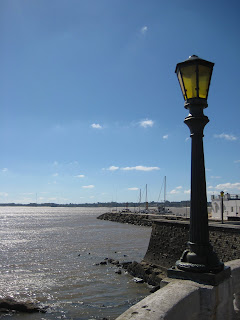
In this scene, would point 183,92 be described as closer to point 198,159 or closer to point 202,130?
point 202,130

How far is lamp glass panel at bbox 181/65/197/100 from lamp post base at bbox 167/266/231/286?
69.7 inches

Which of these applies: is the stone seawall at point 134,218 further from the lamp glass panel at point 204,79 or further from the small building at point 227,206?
the lamp glass panel at point 204,79

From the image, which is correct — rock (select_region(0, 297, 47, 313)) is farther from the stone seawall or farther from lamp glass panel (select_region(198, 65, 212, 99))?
the stone seawall

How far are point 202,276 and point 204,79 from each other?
196cm

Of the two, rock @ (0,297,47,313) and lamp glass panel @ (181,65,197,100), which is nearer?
lamp glass panel @ (181,65,197,100)

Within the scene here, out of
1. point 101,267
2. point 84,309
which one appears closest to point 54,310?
point 84,309

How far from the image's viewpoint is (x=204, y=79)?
3.31m

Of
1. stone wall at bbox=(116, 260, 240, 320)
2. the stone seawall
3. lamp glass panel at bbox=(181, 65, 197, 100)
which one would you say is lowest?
the stone seawall

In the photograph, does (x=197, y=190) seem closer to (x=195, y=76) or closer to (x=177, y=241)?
(x=195, y=76)

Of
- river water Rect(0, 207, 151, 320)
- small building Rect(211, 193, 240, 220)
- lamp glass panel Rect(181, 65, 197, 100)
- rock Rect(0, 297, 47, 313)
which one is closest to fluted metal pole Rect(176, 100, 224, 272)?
lamp glass panel Rect(181, 65, 197, 100)

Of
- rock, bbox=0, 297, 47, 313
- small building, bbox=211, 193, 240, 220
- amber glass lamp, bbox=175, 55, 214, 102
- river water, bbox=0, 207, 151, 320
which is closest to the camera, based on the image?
amber glass lamp, bbox=175, 55, 214, 102

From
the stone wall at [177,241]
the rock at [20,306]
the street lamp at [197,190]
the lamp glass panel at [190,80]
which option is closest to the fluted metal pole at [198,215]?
the street lamp at [197,190]

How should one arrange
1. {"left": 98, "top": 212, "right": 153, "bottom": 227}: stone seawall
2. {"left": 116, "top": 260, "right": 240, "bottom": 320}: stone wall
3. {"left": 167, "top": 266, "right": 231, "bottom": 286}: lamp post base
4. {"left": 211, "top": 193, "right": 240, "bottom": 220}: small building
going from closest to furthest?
{"left": 116, "top": 260, "right": 240, "bottom": 320}: stone wall, {"left": 167, "top": 266, "right": 231, "bottom": 286}: lamp post base, {"left": 211, "top": 193, "right": 240, "bottom": 220}: small building, {"left": 98, "top": 212, "right": 153, "bottom": 227}: stone seawall

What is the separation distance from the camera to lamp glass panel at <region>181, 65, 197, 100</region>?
129 inches
